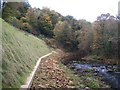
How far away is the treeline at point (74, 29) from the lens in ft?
99.0

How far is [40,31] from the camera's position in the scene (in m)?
52.3

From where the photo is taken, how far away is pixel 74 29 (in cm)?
4522

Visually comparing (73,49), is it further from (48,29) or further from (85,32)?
(48,29)

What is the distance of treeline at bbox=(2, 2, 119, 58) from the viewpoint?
99.0 feet

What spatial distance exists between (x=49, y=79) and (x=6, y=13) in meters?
14.1

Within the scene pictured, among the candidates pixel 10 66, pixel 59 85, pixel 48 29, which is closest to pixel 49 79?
pixel 59 85

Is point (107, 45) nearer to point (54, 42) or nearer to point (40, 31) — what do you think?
point (54, 42)

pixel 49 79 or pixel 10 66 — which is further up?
pixel 10 66

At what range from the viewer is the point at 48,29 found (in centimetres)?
5222

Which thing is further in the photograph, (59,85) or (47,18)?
(47,18)

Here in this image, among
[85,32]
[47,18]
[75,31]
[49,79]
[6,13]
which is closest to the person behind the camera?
[49,79]

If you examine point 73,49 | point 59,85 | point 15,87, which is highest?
point 15,87

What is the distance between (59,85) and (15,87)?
387 centimetres

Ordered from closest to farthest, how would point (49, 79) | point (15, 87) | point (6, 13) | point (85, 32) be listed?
point (15, 87)
point (49, 79)
point (6, 13)
point (85, 32)
